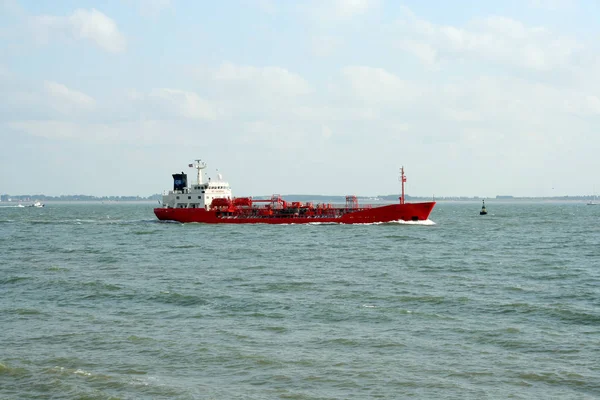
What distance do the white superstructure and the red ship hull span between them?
5.59 feet

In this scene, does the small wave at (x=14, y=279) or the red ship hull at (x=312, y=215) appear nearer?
the small wave at (x=14, y=279)

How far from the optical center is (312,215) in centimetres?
8469

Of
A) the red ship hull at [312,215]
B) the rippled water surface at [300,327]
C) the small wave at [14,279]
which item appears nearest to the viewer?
the rippled water surface at [300,327]

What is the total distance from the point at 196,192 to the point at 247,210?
7.83m

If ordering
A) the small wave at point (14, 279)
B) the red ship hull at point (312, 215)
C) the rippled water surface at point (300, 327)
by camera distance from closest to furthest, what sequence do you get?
1. the rippled water surface at point (300, 327)
2. the small wave at point (14, 279)
3. the red ship hull at point (312, 215)

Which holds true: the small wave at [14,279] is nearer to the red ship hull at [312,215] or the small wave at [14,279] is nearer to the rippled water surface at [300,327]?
the rippled water surface at [300,327]

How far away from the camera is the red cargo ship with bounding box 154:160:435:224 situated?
81.5 m

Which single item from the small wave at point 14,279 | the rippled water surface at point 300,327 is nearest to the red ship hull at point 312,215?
the rippled water surface at point 300,327

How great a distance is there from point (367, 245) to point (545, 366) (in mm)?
37575

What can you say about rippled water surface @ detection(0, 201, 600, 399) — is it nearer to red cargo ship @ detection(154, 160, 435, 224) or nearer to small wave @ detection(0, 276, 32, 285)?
small wave @ detection(0, 276, 32, 285)

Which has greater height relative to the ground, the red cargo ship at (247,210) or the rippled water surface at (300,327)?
the red cargo ship at (247,210)

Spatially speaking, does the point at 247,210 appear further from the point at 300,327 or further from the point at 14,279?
the point at 300,327

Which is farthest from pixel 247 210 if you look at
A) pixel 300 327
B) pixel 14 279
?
pixel 300 327

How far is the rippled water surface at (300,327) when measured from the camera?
51.7 ft
